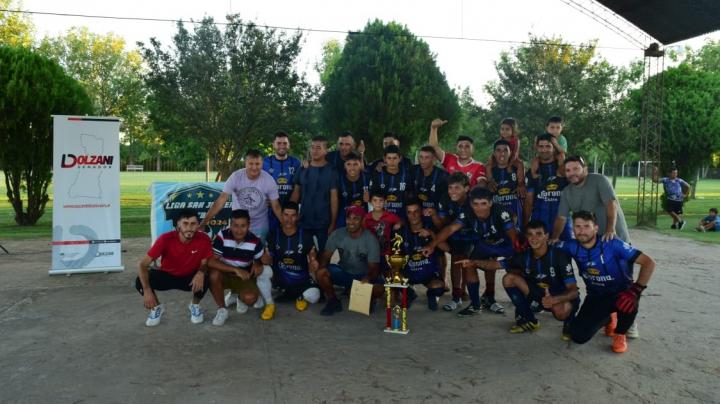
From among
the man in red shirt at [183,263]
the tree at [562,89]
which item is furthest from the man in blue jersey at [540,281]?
the tree at [562,89]

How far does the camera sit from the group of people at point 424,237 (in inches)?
170

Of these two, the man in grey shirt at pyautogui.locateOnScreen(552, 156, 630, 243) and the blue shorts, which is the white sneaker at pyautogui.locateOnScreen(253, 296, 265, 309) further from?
the man in grey shirt at pyautogui.locateOnScreen(552, 156, 630, 243)

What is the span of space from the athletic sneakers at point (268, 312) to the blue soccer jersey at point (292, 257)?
45 centimetres

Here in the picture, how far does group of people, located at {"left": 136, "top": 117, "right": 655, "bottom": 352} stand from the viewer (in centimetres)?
432

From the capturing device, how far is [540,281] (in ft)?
14.8

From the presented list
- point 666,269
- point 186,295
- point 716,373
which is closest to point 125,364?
point 186,295

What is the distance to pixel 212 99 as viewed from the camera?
44.8 feet

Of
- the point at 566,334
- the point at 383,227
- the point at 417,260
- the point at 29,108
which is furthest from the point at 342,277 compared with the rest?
the point at 29,108

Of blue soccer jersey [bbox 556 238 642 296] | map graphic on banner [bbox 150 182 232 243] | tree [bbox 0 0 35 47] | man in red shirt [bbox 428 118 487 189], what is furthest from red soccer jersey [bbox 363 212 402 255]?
tree [bbox 0 0 35 47]

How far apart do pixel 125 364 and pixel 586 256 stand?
375 cm

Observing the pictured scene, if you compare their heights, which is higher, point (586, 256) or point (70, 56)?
point (70, 56)

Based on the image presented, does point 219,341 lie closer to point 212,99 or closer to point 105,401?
point 105,401

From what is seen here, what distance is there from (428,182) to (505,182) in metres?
0.87

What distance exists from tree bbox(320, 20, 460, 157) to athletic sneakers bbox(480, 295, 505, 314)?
13.4m
